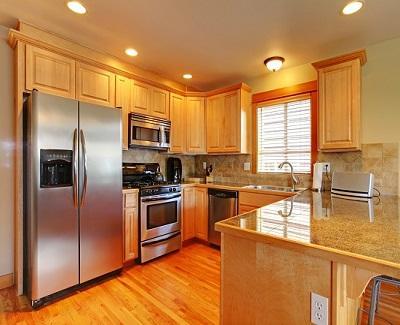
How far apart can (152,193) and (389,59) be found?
3.13 metres

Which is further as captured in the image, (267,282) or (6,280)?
(6,280)

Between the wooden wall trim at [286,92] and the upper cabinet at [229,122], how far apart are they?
0.58ft

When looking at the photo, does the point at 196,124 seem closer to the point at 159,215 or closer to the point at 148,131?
the point at 148,131

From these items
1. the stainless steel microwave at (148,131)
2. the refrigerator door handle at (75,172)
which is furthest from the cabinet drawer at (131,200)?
the stainless steel microwave at (148,131)

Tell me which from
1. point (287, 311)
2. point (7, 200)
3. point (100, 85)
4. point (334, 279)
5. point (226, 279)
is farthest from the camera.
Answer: point (100, 85)

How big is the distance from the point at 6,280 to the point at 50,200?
1075mm

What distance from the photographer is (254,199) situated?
286 centimetres

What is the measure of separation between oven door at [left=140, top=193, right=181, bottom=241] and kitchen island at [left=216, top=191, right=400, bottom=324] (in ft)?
5.82

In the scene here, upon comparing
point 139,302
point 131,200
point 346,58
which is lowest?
point 139,302

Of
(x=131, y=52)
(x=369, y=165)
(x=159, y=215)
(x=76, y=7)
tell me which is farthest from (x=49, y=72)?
(x=369, y=165)

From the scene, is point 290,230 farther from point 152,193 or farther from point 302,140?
point 302,140

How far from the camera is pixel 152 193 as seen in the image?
9.25 ft

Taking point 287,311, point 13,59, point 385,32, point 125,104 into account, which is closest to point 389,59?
point 385,32

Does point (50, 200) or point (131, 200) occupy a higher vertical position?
point (50, 200)
